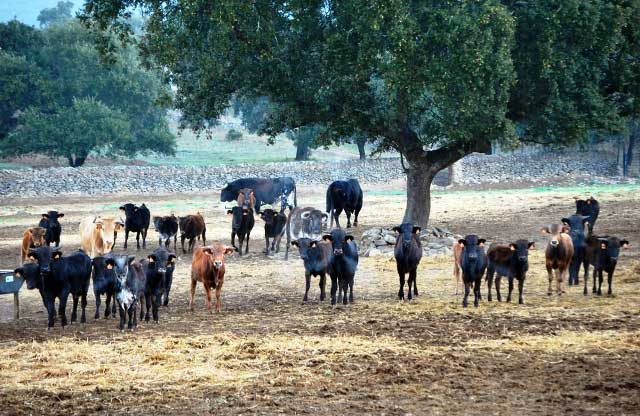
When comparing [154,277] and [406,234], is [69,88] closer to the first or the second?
[406,234]

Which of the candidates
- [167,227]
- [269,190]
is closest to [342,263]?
[167,227]

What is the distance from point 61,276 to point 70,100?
5323cm

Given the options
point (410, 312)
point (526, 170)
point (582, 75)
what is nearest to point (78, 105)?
point (526, 170)

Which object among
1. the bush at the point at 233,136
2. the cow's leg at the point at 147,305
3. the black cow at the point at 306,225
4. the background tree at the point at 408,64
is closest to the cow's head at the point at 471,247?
the cow's leg at the point at 147,305

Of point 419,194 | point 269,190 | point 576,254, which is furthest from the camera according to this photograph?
point 269,190

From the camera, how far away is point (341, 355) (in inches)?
465

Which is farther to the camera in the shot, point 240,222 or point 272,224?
point 240,222

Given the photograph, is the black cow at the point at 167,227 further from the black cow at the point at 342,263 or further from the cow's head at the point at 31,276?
the cow's head at the point at 31,276

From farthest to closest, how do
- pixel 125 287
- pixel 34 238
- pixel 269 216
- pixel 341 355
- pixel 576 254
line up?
pixel 269 216 → pixel 34 238 → pixel 576 254 → pixel 125 287 → pixel 341 355

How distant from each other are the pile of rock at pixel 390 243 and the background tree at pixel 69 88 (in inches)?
1437

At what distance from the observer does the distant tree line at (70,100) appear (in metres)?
57.5

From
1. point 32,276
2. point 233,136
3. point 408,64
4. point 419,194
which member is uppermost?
point 408,64

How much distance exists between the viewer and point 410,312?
15.1m

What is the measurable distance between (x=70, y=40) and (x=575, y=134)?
1943 inches
